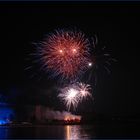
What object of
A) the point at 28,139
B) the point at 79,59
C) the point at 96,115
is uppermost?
the point at 79,59

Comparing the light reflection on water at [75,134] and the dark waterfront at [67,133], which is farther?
the dark waterfront at [67,133]

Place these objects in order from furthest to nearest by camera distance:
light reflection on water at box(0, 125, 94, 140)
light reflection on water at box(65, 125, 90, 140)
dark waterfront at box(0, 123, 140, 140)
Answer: dark waterfront at box(0, 123, 140, 140), light reflection on water at box(0, 125, 94, 140), light reflection on water at box(65, 125, 90, 140)

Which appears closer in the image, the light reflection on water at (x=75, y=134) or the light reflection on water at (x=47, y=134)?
the light reflection on water at (x=75, y=134)

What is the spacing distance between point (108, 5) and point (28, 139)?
25.4ft

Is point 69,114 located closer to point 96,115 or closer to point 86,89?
point 96,115

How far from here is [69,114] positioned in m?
21.8

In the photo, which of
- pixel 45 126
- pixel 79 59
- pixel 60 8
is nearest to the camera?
pixel 79 59

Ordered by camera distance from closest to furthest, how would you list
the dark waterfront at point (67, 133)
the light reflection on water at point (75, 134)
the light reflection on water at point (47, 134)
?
the light reflection on water at point (75, 134) → the light reflection on water at point (47, 134) → the dark waterfront at point (67, 133)

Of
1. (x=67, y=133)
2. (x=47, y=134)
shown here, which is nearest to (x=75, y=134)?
(x=67, y=133)

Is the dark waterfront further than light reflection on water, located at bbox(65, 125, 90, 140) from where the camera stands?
Yes

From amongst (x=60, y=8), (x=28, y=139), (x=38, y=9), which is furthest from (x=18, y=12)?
(x=28, y=139)

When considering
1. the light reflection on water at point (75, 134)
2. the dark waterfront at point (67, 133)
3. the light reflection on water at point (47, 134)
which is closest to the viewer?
the light reflection on water at point (75, 134)

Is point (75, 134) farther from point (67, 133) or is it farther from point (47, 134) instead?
point (47, 134)

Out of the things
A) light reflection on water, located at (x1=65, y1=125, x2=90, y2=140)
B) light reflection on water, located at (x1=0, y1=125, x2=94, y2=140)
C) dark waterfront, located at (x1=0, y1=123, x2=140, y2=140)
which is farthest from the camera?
dark waterfront, located at (x1=0, y1=123, x2=140, y2=140)
